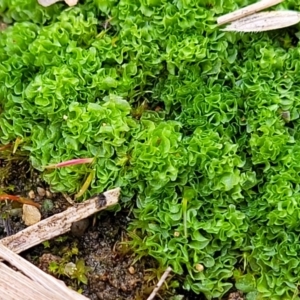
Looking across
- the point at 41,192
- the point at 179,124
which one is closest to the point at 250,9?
the point at 179,124

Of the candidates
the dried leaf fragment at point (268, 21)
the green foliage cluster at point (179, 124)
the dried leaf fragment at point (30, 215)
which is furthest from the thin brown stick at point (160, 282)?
the dried leaf fragment at point (268, 21)

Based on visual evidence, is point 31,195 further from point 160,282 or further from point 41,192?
point 160,282

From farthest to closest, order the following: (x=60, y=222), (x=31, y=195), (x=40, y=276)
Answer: (x=31, y=195) → (x=60, y=222) → (x=40, y=276)

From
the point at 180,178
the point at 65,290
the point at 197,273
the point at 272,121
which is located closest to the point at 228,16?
the point at 272,121

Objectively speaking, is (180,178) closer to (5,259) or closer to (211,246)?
(211,246)

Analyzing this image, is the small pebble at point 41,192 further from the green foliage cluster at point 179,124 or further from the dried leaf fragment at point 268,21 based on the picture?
the dried leaf fragment at point 268,21

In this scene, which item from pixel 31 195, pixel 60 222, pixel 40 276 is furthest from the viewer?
pixel 31 195

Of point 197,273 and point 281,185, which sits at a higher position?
point 281,185
